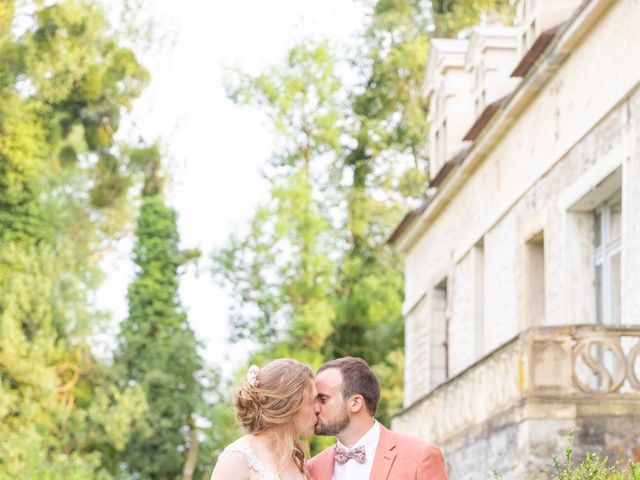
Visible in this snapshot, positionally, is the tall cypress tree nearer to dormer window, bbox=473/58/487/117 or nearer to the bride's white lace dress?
dormer window, bbox=473/58/487/117

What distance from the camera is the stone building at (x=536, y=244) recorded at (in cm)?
1441

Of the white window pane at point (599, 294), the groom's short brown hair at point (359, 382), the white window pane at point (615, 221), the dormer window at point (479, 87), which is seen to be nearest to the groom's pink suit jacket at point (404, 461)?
the groom's short brown hair at point (359, 382)

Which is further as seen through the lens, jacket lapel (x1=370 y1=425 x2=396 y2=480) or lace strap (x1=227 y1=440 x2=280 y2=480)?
jacket lapel (x1=370 y1=425 x2=396 y2=480)

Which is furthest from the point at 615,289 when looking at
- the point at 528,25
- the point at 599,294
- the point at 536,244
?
the point at 528,25

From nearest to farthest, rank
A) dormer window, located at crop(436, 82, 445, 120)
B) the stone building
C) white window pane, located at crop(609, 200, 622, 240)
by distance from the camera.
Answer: the stone building → white window pane, located at crop(609, 200, 622, 240) → dormer window, located at crop(436, 82, 445, 120)

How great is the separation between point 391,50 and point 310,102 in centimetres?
287

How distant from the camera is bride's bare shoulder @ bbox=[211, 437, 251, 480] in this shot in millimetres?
6883

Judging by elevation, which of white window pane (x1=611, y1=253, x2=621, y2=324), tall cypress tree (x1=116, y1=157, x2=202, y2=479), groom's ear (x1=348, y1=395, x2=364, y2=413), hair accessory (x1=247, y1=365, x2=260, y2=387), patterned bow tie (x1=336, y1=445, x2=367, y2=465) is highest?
tall cypress tree (x1=116, y1=157, x2=202, y2=479)

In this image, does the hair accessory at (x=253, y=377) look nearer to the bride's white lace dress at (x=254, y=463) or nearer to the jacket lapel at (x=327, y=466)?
the bride's white lace dress at (x=254, y=463)

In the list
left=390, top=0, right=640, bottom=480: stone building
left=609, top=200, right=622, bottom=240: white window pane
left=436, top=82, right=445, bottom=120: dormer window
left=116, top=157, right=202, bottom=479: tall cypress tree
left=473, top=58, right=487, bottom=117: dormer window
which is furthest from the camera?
left=116, top=157, right=202, bottom=479: tall cypress tree

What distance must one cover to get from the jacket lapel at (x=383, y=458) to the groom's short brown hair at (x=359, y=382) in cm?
14

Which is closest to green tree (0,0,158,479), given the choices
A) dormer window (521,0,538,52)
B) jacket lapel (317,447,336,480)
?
dormer window (521,0,538,52)

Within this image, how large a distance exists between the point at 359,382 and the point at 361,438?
27cm

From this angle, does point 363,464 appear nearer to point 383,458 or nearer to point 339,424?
point 383,458
